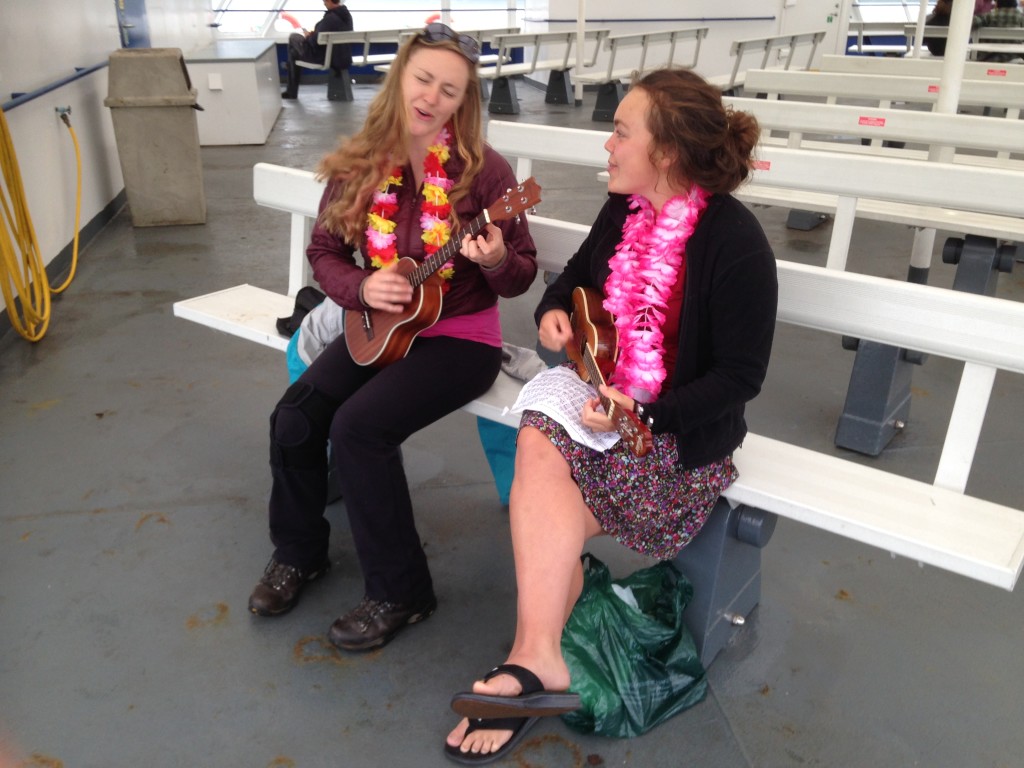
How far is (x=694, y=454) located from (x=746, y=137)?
69 cm

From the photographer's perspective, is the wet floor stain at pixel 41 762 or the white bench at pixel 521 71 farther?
the white bench at pixel 521 71

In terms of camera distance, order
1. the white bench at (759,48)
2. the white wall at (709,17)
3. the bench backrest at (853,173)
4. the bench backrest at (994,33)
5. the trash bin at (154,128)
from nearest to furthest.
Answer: the bench backrest at (853,173), the trash bin at (154,128), the white bench at (759,48), the bench backrest at (994,33), the white wall at (709,17)

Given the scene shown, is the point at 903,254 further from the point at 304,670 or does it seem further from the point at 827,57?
the point at 304,670

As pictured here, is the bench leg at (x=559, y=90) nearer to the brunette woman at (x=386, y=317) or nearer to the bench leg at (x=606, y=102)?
the bench leg at (x=606, y=102)

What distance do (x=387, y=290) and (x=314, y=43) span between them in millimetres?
12700

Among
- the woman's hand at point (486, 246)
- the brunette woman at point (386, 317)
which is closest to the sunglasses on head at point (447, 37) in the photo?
the brunette woman at point (386, 317)

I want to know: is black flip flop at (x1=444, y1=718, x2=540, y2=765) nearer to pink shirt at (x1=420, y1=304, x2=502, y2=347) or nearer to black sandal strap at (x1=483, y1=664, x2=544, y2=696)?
black sandal strap at (x1=483, y1=664, x2=544, y2=696)

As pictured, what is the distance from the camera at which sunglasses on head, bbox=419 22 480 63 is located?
231 cm

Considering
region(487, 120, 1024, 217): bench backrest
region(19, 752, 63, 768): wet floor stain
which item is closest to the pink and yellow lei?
region(487, 120, 1024, 217): bench backrest

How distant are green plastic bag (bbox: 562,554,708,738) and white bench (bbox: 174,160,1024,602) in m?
0.34

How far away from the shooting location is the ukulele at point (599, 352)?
1885mm

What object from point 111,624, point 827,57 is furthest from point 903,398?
point 827,57

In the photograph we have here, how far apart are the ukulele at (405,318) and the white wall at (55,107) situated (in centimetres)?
308

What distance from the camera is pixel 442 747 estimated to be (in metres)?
1.99
